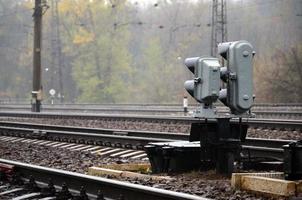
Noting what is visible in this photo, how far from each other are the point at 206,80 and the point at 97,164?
3229 millimetres

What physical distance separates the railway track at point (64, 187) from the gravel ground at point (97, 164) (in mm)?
693

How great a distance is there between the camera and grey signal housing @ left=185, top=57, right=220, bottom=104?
7621 mm

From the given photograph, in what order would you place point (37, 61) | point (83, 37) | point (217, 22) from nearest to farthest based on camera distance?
point (37, 61) → point (217, 22) → point (83, 37)

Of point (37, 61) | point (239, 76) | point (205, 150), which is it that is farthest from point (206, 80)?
point (37, 61)

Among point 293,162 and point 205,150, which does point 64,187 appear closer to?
point 205,150

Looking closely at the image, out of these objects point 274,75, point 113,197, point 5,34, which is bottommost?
point 113,197

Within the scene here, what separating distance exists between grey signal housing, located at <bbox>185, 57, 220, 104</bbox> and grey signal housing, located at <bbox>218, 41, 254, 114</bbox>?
0.18 m

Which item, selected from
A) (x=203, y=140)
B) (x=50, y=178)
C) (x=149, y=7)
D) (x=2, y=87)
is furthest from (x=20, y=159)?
(x=2, y=87)

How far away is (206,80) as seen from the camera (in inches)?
301

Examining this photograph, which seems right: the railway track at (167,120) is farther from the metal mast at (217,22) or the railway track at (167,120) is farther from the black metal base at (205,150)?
the metal mast at (217,22)

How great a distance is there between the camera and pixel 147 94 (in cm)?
6131

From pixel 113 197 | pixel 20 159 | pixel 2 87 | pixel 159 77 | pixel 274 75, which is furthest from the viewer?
pixel 2 87

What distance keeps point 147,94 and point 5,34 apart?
20162mm

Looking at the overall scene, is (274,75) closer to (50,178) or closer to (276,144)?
(276,144)
